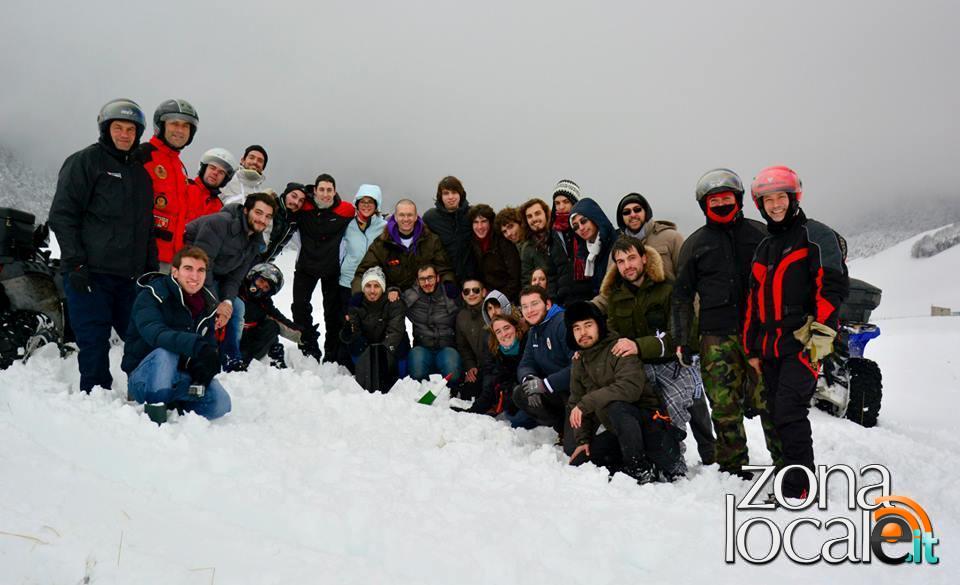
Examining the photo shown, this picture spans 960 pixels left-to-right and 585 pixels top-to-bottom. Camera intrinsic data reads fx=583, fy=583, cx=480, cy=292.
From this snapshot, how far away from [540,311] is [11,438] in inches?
145

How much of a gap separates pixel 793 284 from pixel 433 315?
148 inches

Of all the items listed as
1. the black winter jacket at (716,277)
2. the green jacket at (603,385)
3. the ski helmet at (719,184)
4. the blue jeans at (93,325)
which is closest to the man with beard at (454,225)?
the green jacket at (603,385)

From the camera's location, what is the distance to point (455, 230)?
669 cm

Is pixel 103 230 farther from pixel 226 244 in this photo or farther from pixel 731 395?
pixel 731 395

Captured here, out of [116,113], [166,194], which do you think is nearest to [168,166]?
[166,194]

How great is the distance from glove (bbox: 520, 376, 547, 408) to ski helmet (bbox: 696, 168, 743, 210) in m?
1.86

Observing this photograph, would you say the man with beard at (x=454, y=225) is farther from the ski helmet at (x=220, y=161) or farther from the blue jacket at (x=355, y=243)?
the ski helmet at (x=220, y=161)

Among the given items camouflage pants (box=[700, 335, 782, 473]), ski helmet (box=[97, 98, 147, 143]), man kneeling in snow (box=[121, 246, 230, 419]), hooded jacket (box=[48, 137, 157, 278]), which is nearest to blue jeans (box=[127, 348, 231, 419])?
man kneeling in snow (box=[121, 246, 230, 419])

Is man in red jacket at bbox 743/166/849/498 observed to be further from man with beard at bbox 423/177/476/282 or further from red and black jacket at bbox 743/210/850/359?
man with beard at bbox 423/177/476/282

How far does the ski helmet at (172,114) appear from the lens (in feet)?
16.3

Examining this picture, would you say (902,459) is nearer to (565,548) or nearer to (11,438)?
(565,548)

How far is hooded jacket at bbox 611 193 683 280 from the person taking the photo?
15.7 feet

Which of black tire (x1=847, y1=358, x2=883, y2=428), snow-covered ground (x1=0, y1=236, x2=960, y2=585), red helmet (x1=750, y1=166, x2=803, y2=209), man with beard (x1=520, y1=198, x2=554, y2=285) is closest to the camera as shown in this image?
snow-covered ground (x1=0, y1=236, x2=960, y2=585)

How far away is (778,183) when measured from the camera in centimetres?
380
